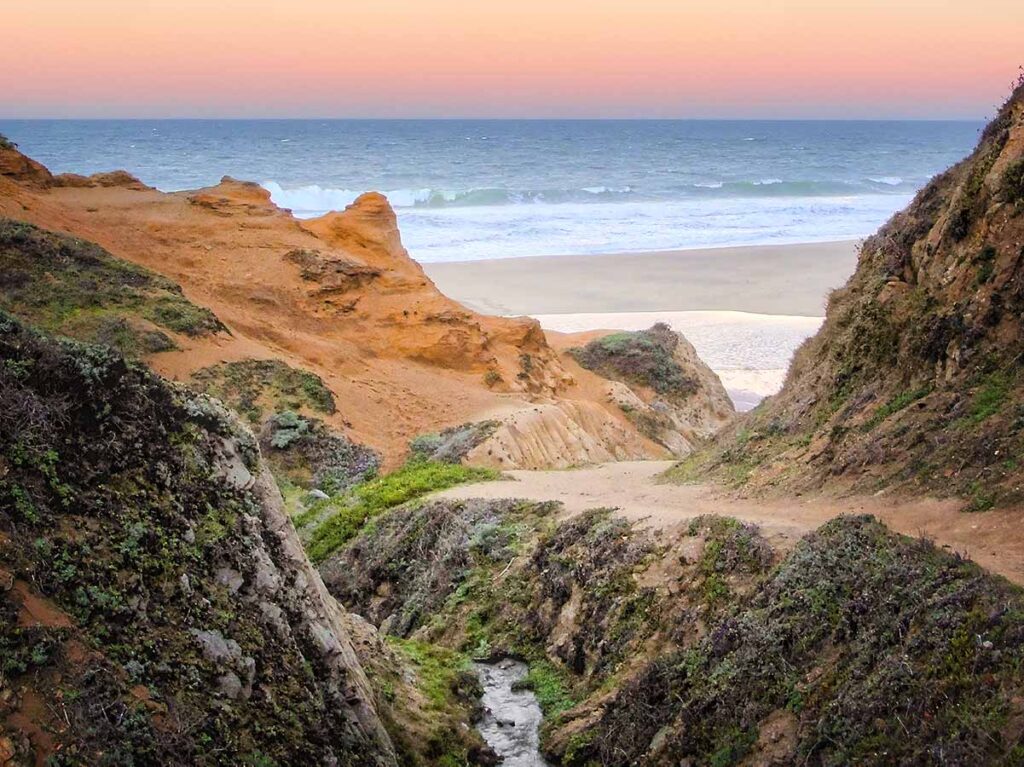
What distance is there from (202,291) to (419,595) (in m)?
16.2

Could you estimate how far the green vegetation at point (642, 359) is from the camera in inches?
1265

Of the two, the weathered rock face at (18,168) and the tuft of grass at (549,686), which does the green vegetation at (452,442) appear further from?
the weathered rock face at (18,168)

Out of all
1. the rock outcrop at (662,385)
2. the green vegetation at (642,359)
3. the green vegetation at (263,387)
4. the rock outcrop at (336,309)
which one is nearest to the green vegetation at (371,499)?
the rock outcrop at (336,309)

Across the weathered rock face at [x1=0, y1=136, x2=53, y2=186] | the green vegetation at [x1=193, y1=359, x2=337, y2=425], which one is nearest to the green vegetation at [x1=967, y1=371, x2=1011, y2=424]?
the green vegetation at [x1=193, y1=359, x2=337, y2=425]

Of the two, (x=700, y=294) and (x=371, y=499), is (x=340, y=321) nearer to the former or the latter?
(x=371, y=499)

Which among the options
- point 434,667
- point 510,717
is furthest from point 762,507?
point 434,667

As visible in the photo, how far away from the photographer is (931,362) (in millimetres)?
13242

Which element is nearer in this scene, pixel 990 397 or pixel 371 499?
pixel 990 397

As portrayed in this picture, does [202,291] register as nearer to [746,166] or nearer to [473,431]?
[473,431]

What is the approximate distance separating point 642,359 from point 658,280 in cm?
1577

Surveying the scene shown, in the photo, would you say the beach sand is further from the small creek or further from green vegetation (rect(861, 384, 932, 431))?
the small creek

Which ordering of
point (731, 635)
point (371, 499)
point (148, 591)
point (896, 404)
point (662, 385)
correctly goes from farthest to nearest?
point (662, 385), point (371, 499), point (896, 404), point (731, 635), point (148, 591)

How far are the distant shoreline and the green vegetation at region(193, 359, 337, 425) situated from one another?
60.0 ft

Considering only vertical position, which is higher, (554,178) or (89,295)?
(554,178)
